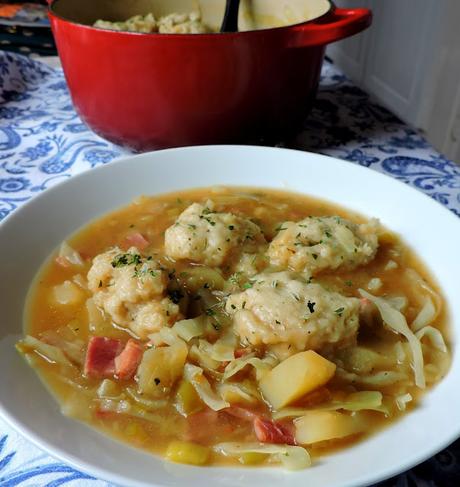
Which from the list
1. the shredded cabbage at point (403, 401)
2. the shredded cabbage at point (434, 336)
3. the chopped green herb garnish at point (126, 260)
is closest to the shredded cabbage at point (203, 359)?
the chopped green herb garnish at point (126, 260)

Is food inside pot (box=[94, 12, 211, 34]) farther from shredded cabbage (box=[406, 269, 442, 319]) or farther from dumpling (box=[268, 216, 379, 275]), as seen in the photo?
shredded cabbage (box=[406, 269, 442, 319])

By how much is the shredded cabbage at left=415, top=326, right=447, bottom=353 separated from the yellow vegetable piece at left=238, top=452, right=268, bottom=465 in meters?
0.54

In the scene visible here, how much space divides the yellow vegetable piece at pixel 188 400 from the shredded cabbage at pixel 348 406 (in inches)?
7.0

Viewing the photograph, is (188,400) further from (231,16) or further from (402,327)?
(231,16)

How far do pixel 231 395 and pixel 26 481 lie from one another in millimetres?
486

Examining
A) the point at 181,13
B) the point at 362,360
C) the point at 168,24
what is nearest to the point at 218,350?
the point at 362,360

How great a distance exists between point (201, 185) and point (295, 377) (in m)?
1.05

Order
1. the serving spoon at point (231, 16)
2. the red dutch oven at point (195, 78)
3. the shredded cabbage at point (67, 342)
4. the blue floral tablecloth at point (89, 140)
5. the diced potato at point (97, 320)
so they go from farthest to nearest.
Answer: the serving spoon at point (231, 16)
the blue floral tablecloth at point (89, 140)
the red dutch oven at point (195, 78)
the diced potato at point (97, 320)
the shredded cabbage at point (67, 342)

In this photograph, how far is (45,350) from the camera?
132 centimetres

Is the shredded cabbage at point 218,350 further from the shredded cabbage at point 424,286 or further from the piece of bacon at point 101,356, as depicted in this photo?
the shredded cabbage at point 424,286

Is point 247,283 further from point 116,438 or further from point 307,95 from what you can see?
point 307,95

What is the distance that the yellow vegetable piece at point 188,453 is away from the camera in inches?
43.1

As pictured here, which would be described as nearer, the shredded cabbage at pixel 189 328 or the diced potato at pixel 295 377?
the diced potato at pixel 295 377

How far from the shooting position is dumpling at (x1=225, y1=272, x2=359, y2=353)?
4.22 ft
